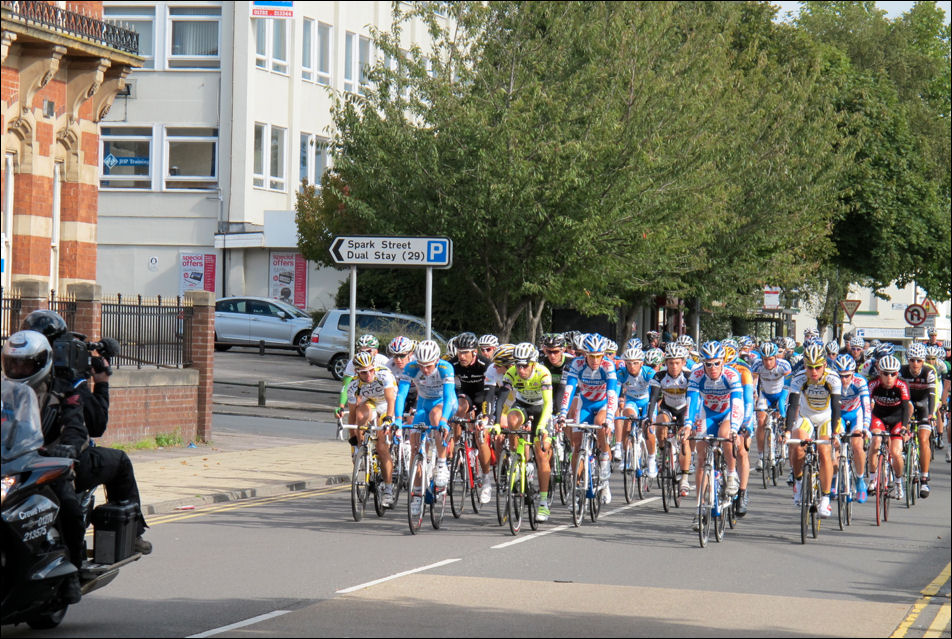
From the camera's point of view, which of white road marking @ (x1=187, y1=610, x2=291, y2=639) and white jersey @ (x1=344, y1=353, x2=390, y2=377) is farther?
white jersey @ (x1=344, y1=353, x2=390, y2=377)

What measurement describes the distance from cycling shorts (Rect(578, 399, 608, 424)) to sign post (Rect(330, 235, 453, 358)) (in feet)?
17.1

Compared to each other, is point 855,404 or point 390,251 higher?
point 390,251

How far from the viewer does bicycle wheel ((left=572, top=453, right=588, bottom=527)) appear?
13805mm

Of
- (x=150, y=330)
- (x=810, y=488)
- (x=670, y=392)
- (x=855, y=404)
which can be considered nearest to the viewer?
(x=810, y=488)

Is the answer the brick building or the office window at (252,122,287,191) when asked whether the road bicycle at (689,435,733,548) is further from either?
the office window at (252,122,287,191)

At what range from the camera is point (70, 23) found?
24.2 metres

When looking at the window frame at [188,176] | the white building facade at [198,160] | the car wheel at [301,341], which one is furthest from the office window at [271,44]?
the car wheel at [301,341]

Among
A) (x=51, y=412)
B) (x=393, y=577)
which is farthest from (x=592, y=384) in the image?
(x=51, y=412)

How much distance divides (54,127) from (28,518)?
18.9m

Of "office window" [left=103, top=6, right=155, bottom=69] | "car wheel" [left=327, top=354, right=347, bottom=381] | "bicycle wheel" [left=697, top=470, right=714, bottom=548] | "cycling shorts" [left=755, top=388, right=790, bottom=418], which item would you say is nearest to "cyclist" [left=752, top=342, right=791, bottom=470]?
"cycling shorts" [left=755, top=388, right=790, bottom=418]

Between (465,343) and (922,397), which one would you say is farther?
A: (922,397)

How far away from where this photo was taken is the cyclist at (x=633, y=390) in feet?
55.5

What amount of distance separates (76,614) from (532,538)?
5.17 metres

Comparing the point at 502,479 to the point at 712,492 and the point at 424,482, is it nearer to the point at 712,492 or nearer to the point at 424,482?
the point at 424,482
